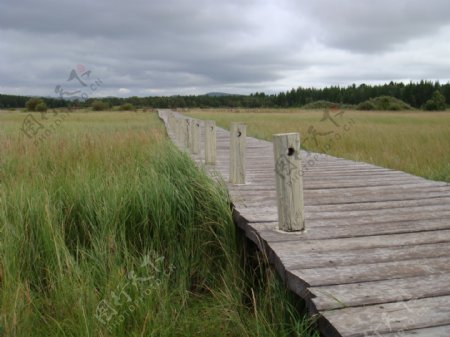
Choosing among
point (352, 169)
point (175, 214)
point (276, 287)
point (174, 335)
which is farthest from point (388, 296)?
point (352, 169)

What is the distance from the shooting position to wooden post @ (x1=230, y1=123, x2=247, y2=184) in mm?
4277

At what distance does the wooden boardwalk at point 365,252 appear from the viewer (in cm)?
181

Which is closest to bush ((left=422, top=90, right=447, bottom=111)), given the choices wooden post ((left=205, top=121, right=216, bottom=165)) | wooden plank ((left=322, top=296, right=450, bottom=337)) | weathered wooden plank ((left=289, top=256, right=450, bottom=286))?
wooden post ((left=205, top=121, right=216, bottom=165))

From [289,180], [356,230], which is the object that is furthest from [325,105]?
[289,180]

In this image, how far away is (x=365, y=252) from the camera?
2.55 metres

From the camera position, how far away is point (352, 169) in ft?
19.7

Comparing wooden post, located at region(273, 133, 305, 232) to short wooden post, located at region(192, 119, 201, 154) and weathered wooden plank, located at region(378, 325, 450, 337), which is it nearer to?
weathered wooden plank, located at region(378, 325, 450, 337)

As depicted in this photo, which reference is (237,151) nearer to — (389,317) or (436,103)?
(389,317)

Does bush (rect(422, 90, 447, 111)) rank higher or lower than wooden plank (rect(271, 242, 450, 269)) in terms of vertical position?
higher

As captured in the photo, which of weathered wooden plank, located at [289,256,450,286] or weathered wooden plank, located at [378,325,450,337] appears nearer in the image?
weathered wooden plank, located at [378,325,450,337]

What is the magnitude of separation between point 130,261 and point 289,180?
1392 mm

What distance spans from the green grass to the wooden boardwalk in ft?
0.67

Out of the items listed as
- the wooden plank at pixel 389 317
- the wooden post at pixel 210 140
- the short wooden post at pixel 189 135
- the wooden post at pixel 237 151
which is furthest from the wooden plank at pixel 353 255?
the short wooden post at pixel 189 135

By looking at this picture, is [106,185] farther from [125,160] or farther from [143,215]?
[125,160]
